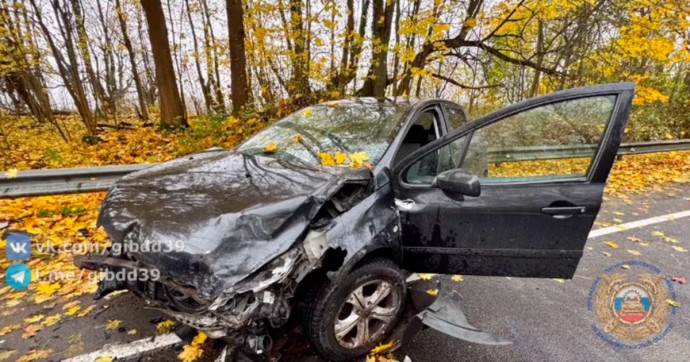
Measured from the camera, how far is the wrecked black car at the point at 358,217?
1.74 m

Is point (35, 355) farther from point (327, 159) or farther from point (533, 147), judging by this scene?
point (533, 147)

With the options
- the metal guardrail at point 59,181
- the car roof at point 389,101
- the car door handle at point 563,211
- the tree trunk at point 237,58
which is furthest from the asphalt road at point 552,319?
the tree trunk at point 237,58

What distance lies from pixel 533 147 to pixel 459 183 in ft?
2.94

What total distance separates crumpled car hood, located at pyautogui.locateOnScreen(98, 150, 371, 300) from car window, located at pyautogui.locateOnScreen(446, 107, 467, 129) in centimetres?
150

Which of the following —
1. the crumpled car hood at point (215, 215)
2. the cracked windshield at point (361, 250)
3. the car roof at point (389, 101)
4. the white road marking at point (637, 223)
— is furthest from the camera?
the white road marking at point (637, 223)

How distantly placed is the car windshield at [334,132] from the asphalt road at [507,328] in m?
1.48

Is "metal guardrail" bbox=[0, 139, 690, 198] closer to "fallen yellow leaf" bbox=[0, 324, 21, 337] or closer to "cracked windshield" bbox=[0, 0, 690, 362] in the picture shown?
"cracked windshield" bbox=[0, 0, 690, 362]

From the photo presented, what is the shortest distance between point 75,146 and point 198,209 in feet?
28.2

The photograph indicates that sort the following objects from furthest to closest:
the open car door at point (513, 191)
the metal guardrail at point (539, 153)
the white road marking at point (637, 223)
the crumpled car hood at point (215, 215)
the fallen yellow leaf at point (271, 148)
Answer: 1. the white road marking at point (637, 223)
2. the fallen yellow leaf at point (271, 148)
3. the metal guardrail at point (539, 153)
4. the open car door at point (513, 191)
5. the crumpled car hood at point (215, 215)

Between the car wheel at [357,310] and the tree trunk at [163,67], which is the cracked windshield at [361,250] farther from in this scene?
the tree trunk at [163,67]

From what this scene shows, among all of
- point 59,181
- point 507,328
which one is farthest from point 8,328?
point 507,328

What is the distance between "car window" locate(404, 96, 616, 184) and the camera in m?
2.35

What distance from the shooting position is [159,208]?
1923 millimetres

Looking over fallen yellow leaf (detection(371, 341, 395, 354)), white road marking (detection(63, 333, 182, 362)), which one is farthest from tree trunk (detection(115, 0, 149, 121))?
fallen yellow leaf (detection(371, 341, 395, 354))
